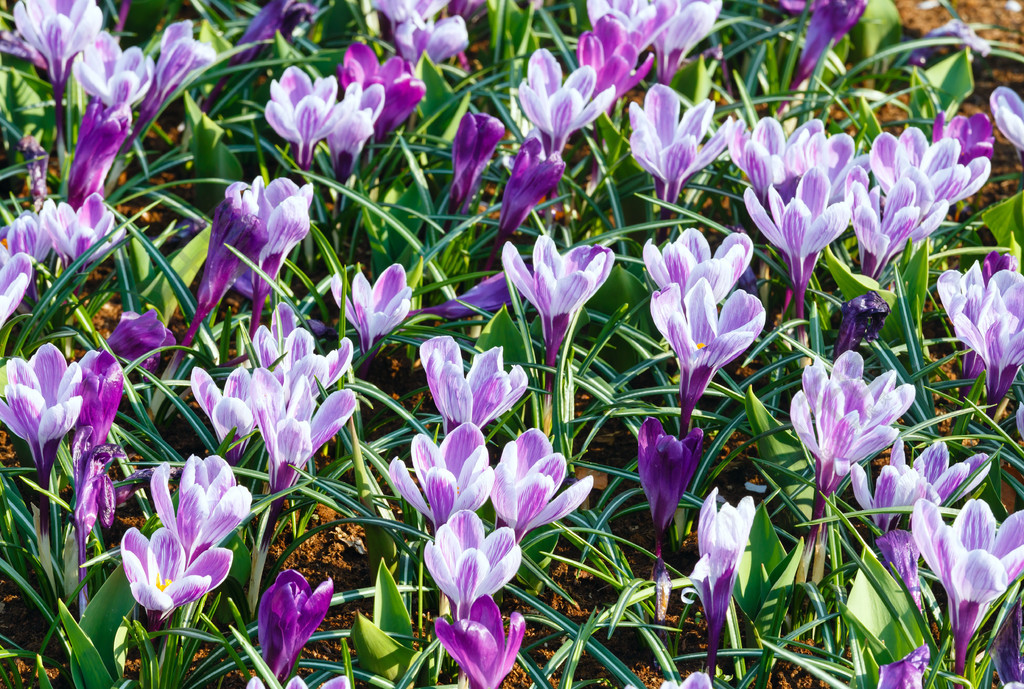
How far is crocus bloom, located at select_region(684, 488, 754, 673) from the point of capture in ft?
4.19

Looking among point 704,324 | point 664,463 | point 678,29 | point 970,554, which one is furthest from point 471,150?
point 970,554

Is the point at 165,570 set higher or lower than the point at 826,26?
lower

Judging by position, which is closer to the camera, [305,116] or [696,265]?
[696,265]

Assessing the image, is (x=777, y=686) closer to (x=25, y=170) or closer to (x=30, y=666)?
(x=30, y=666)

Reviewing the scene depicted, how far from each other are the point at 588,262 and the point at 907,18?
8.90 feet

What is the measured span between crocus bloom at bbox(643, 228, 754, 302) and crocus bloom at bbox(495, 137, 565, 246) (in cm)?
38

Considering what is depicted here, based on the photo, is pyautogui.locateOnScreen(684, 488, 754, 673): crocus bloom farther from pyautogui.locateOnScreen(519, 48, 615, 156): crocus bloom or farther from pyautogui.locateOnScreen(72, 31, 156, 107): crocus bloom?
pyautogui.locateOnScreen(72, 31, 156, 107): crocus bloom

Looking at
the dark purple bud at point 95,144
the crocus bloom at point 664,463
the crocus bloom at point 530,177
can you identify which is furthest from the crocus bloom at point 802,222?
the dark purple bud at point 95,144

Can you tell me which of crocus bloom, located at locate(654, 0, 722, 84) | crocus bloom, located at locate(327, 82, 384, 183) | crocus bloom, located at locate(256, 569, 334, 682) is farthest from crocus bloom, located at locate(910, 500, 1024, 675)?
crocus bloom, located at locate(654, 0, 722, 84)

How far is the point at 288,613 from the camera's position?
129 cm

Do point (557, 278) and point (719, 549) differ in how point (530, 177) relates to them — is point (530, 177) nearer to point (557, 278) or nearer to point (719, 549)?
point (557, 278)

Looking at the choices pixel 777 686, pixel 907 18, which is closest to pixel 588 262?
pixel 777 686

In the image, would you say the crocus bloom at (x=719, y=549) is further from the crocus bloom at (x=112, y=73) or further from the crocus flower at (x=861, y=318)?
the crocus bloom at (x=112, y=73)

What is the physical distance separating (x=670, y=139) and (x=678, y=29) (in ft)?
1.66
